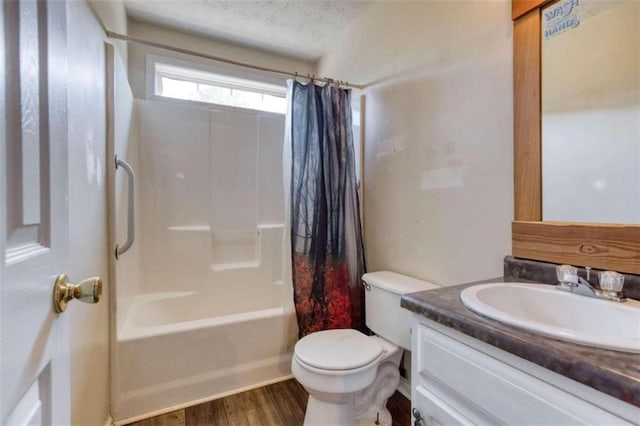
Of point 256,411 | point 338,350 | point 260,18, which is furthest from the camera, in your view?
point 260,18

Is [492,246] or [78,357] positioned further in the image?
[492,246]

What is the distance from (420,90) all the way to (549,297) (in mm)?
1203

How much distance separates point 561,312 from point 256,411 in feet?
4.96

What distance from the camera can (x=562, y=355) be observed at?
0.56 m

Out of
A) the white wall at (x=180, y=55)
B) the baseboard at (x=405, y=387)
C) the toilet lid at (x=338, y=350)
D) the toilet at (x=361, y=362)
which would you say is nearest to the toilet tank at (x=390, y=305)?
the toilet at (x=361, y=362)

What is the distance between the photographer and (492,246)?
4.24ft

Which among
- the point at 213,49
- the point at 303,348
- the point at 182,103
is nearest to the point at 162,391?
the point at 303,348

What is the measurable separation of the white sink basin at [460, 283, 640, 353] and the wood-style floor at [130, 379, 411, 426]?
1016 millimetres

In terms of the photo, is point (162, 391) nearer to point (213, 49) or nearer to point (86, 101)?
point (86, 101)

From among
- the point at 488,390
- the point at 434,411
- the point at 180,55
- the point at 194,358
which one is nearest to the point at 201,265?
the point at 194,358

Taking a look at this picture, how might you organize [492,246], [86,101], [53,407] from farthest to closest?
[492,246] → [86,101] → [53,407]

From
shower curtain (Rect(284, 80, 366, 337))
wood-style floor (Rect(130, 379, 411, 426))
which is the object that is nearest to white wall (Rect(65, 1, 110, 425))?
wood-style floor (Rect(130, 379, 411, 426))

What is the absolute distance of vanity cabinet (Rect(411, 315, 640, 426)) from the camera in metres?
0.54

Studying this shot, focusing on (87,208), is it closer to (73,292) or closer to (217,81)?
(73,292)
